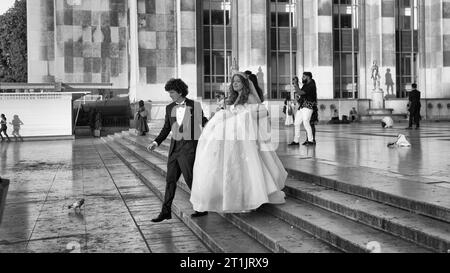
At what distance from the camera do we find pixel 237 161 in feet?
20.2

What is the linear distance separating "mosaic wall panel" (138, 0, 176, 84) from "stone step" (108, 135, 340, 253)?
26.2 m

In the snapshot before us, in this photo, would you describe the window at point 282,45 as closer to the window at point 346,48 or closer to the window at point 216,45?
the window at point 346,48

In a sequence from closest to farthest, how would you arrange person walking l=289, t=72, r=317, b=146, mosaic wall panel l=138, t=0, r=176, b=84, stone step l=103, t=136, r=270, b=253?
stone step l=103, t=136, r=270, b=253 < person walking l=289, t=72, r=317, b=146 < mosaic wall panel l=138, t=0, r=176, b=84

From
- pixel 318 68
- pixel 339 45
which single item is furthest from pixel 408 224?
pixel 339 45

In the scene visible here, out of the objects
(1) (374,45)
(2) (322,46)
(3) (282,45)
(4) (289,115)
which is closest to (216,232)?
(4) (289,115)

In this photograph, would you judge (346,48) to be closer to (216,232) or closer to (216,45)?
(216,45)

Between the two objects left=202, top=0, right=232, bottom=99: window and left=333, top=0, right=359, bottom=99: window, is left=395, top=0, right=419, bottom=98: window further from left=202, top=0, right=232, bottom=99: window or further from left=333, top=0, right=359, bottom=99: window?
left=202, top=0, right=232, bottom=99: window

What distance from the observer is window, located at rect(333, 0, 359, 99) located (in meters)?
35.6

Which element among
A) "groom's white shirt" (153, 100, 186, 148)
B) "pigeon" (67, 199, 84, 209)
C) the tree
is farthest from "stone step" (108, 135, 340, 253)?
the tree

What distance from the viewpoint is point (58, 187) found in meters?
10.5

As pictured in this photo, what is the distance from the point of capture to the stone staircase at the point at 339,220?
4695mm

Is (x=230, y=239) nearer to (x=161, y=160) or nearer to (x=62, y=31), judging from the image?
(x=161, y=160)

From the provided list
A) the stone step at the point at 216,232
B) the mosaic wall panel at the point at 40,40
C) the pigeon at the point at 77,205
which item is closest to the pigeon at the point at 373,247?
the stone step at the point at 216,232

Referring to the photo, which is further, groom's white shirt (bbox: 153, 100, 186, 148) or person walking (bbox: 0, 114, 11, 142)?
person walking (bbox: 0, 114, 11, 142)
